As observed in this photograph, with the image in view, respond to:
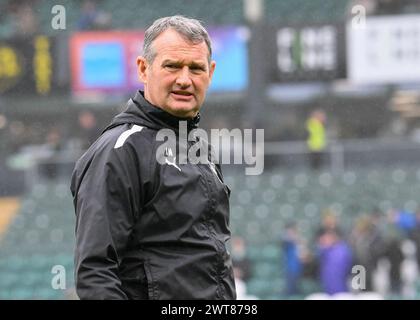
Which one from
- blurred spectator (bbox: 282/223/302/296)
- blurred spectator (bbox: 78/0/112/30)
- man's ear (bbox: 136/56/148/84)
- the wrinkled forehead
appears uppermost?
blurred spectator (bbox: 78/0/112/30)

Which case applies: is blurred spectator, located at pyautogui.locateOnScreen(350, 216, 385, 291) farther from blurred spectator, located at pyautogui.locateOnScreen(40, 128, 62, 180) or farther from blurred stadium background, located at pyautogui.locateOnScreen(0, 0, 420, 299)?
blurred spectator, located at pyautogui.locateOnScreen(40, 128, 62, 180)

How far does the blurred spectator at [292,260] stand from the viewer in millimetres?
12414

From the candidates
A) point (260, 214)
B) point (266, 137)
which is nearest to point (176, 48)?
point (260, 214)

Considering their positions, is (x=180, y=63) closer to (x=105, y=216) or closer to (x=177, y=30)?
(x=177, y=30)

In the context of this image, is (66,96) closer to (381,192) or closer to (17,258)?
(17,258)

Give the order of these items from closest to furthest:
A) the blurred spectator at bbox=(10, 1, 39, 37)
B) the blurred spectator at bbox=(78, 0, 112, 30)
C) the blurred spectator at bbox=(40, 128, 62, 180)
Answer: the blurred spectator at bbox=(40, 128, 62, 180) < the blurred spectator at bbox=(78, 0, 112, 30) < the blurred spectator at bbox=(10, 1, 39, 37)

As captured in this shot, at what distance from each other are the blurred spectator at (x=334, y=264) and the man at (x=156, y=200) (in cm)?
867

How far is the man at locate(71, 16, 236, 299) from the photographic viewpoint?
2.89 meters

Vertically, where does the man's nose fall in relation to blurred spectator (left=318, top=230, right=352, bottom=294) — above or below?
above

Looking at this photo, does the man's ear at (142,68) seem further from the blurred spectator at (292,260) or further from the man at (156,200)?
the blurred spectator at (292,260)

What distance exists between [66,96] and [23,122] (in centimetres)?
524

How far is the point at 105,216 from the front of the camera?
9.46ft

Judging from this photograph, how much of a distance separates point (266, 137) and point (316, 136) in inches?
32.7

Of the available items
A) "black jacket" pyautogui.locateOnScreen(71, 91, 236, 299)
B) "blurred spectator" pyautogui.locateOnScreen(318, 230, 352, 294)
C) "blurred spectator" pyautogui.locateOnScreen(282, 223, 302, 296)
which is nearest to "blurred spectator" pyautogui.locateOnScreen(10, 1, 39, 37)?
"blurred spectator" pyautogui.locateOnScreen(282, 223, 302, 296)
